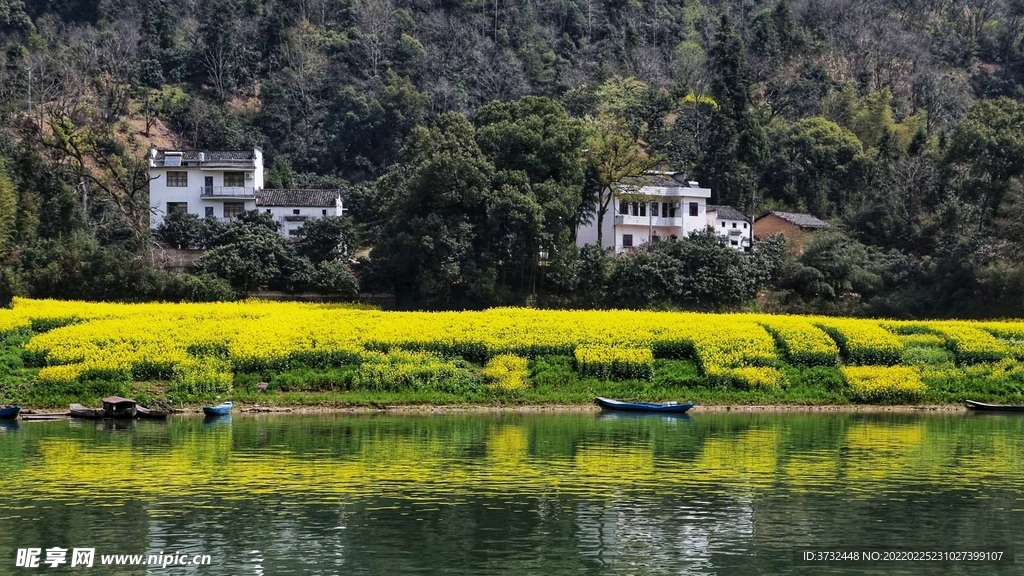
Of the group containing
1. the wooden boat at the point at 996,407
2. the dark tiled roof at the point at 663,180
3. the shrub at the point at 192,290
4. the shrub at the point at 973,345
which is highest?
the dark tiled roof at the point at 663,180

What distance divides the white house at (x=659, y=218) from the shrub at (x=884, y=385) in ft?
95.8

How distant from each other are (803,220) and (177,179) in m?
37.8

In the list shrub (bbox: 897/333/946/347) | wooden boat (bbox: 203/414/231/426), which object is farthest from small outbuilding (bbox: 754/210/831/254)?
wooden boat (bbox: 203/414/231/426)

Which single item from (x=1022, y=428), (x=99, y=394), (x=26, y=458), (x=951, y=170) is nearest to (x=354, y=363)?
(x=99, y=394)

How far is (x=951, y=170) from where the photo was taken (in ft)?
221

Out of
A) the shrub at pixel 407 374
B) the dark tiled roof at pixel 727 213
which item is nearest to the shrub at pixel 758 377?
the shrub at pixel 407 374

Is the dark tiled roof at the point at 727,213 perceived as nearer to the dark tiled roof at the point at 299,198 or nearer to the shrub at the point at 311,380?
the dark tiled roof at the point at 299,198

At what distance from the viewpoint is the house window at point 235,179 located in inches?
2842

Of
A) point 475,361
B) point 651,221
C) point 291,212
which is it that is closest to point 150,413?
point 475,361

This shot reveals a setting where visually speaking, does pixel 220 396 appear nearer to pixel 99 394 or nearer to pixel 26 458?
pixel 99 394

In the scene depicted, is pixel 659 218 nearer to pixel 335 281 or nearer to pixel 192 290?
pixel 335 281

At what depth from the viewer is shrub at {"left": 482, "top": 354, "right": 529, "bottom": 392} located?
39812mm

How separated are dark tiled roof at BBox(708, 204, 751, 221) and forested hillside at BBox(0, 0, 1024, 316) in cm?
445

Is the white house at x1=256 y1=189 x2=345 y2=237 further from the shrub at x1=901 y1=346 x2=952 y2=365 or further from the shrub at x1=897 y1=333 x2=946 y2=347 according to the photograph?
the shrub at x1=901 y1=346 x2=952 y2=365
